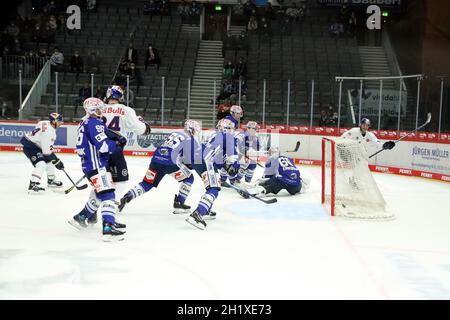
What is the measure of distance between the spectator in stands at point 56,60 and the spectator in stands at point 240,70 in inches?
191

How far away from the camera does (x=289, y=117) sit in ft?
47.4

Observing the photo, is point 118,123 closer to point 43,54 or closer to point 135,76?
point 135,76

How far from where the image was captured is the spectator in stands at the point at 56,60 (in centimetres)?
1655

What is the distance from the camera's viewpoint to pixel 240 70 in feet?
54.7

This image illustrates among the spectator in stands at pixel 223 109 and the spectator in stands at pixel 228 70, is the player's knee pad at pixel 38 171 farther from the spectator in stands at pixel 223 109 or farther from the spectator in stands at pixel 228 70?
the spectator in stands at pixel 228 70

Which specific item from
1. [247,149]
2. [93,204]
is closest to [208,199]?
[93,204]

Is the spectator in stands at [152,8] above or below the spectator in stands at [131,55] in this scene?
above

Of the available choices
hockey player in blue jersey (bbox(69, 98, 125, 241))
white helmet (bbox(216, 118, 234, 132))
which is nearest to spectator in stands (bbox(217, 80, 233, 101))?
white helmet (bbox(216, 118, 234, 132))

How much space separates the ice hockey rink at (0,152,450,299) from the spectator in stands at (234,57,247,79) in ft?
29.4

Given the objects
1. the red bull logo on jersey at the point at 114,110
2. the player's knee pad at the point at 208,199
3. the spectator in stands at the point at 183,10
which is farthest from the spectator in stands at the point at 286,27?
the player's knee pad at the point at 208,199

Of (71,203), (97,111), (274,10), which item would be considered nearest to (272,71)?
(274,10)
